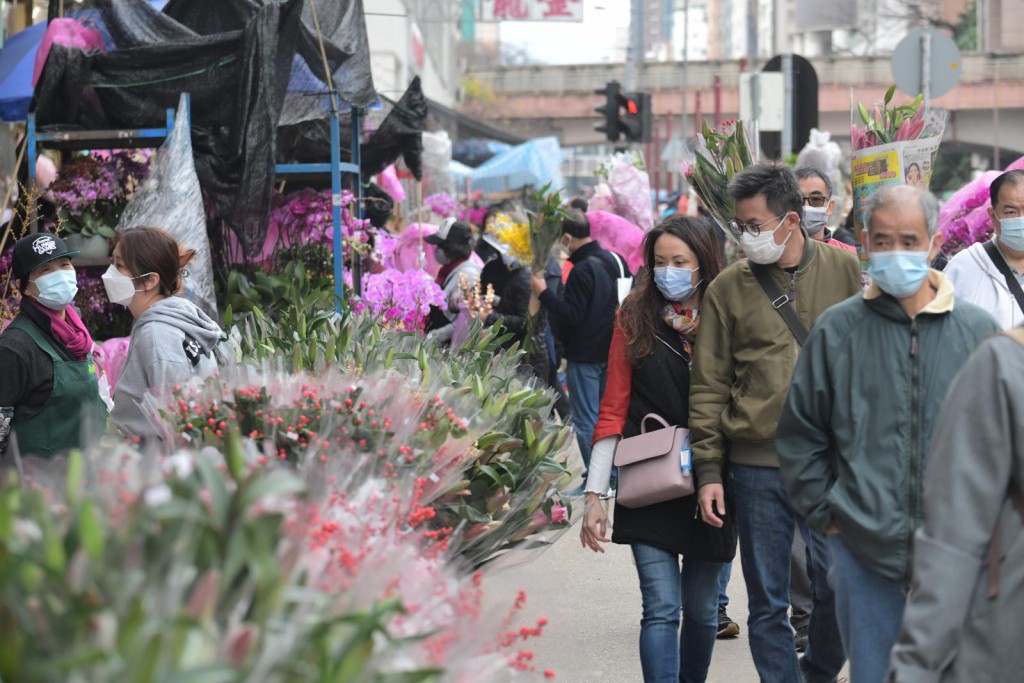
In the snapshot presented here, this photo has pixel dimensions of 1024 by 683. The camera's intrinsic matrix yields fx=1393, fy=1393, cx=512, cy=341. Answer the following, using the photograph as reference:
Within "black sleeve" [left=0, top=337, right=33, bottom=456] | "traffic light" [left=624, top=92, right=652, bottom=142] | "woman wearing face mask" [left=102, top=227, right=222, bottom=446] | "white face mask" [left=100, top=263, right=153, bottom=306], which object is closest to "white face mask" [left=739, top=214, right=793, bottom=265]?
"woman wearing face mask" [left=102, top=227, right=222, bottom=446]

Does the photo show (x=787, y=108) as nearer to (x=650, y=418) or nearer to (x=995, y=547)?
(x=650, y=418)

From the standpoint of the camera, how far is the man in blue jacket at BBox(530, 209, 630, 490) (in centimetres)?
912

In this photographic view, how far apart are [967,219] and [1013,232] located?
2.63 metres

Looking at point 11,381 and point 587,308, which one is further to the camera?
point 587,308

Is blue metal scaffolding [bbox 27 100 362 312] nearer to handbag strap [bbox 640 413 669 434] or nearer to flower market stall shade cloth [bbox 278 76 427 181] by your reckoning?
flower market stall shade cloth [bbox 278 76 427 181]

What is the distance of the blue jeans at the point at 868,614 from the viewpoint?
3.35 m

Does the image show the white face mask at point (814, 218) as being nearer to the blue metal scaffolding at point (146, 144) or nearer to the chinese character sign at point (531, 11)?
the blue metal scaffolding at point (146, 144)

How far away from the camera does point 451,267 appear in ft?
31.0

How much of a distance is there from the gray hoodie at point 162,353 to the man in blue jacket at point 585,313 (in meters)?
4.28

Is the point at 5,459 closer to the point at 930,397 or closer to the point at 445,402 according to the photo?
the point at 445,402

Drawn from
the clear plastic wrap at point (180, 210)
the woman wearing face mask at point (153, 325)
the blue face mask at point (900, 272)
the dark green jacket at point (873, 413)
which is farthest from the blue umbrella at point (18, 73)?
the blue face mask at point (900, 272)

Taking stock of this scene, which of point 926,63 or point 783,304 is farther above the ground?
point 926,63

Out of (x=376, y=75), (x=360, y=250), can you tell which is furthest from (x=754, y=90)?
(x=376, y=75)

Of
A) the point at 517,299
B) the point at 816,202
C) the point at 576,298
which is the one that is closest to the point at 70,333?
the point at 816,202
